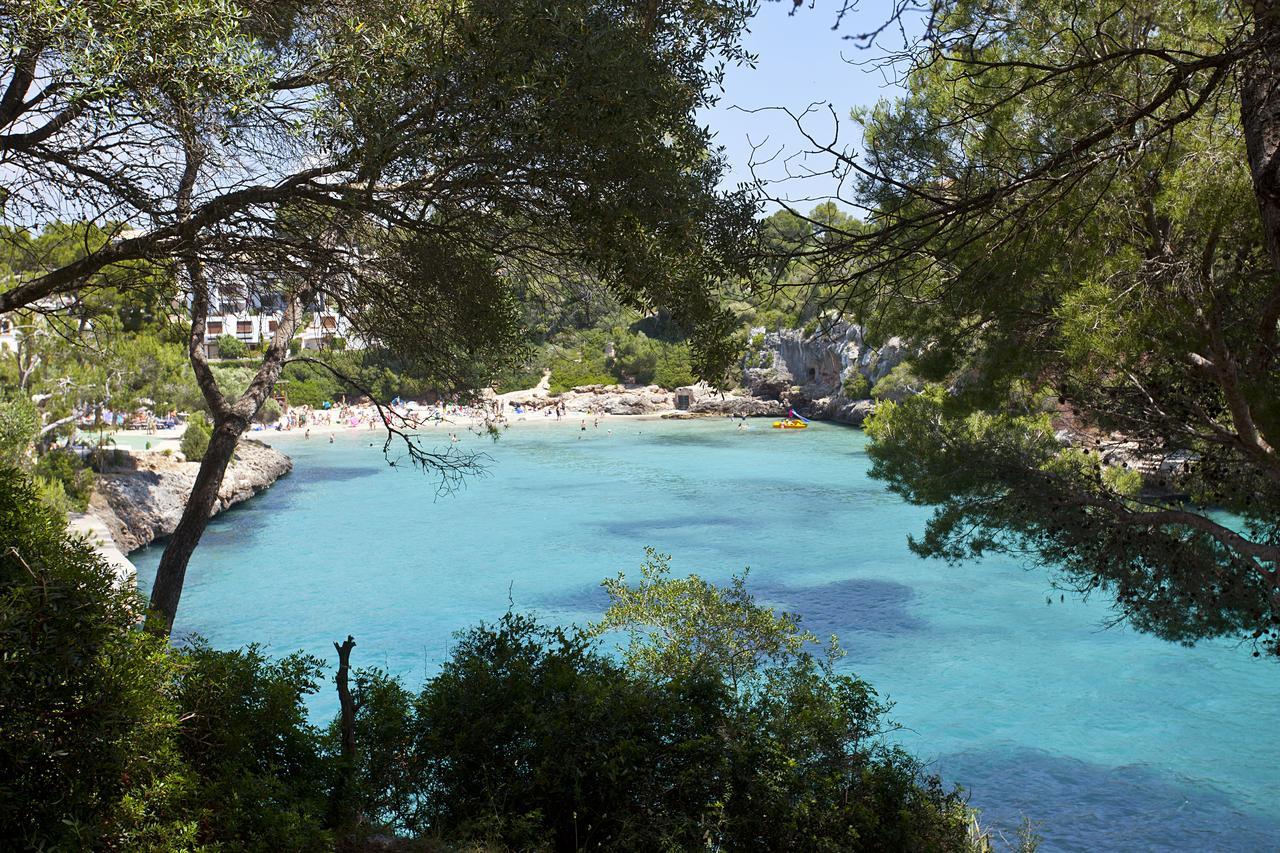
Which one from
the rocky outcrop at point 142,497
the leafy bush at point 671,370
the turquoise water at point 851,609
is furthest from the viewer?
the leafy bush at point 671,370

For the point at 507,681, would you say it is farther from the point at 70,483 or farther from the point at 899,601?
the point at 70,483

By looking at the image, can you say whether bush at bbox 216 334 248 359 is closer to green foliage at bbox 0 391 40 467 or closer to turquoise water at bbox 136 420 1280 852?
turquoise water at bbox 136 420 1280 852

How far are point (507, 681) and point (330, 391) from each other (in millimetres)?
50930

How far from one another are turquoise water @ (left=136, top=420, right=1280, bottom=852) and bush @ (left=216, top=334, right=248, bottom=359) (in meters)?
18.1

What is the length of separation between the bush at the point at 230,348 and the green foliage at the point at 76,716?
47026 millimetres

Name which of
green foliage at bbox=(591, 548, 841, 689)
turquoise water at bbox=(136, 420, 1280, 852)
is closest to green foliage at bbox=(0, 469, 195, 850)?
green foliage at bbox=(591, 548, 841, 689)

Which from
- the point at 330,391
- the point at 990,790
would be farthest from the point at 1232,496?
the point at 330,391

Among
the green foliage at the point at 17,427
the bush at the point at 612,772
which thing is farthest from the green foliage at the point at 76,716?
the green foliage at the point at 17,427

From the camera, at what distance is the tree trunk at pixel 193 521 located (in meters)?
5.80

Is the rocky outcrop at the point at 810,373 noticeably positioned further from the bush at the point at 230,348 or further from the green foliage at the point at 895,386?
the bush at the point at 230,348

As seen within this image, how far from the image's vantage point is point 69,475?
17406 mm

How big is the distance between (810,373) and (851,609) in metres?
32.6

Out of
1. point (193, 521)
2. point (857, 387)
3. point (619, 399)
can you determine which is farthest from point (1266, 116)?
point (619, 399)

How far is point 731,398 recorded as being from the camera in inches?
1994
